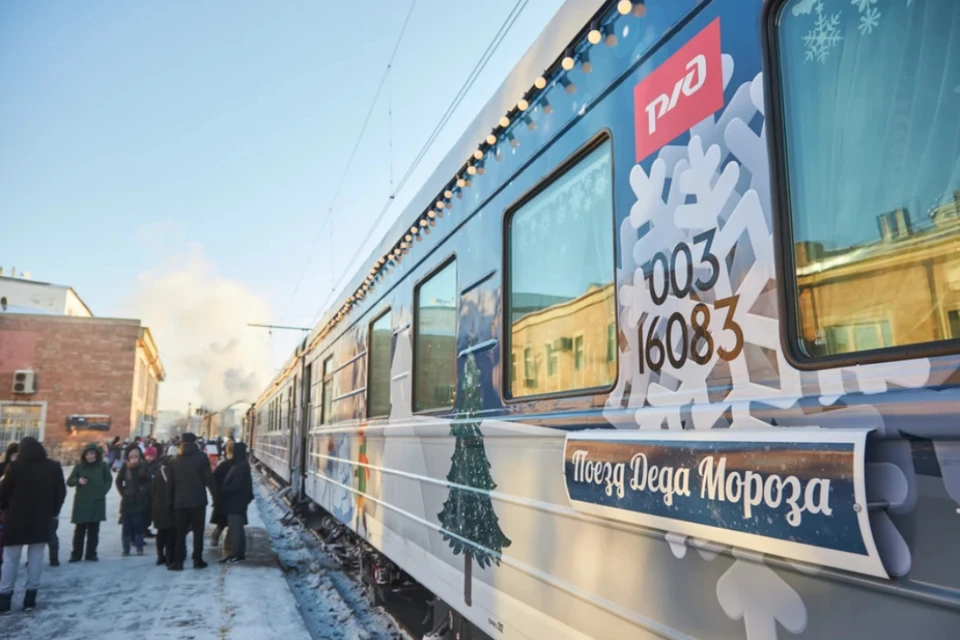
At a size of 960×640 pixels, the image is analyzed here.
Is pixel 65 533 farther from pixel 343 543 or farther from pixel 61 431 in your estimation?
pixel 61 431

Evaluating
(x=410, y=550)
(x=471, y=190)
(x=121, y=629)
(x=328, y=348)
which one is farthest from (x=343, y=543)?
(x=471, y=190)

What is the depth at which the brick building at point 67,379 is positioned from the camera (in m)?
38.2

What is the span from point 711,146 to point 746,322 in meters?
0.51

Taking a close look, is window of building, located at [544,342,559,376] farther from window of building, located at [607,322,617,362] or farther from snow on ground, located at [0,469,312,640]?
snow on ground, located at [0,469,312,640]

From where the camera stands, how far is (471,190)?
12.5 ft

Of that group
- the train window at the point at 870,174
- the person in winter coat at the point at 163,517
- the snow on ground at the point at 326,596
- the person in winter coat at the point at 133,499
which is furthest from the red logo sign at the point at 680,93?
the person in winter coat at the point at 133,499

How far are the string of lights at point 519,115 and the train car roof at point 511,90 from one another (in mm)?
34

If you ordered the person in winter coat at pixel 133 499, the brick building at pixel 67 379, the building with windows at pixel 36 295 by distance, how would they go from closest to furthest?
the person in winter coat at pixel 133 499 → the brick building at pixel 67 379 → the building with windows at pixel 36 295

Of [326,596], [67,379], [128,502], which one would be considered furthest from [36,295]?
[326,596]

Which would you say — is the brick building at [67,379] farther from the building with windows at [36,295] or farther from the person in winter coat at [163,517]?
the person in winter coat at [163,517]

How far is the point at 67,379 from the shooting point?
39.5m

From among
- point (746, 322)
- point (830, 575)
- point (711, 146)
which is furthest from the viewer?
point (711, 146)

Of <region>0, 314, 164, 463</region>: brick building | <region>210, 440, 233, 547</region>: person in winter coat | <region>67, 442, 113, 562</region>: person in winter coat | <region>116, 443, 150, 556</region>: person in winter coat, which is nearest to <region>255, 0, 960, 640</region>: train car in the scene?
<region>210, 440, 233, 547</region>: person in winter coat

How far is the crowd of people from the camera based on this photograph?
19.5ft
